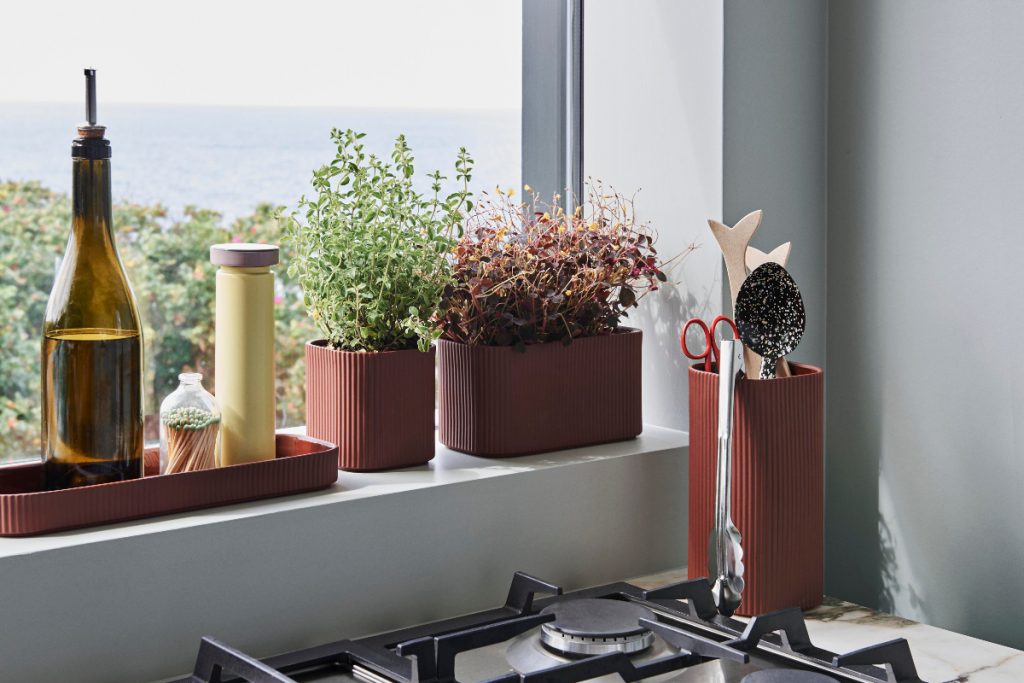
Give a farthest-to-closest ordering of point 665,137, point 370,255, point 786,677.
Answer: point 665,137 < point 370,255 < point 786,677

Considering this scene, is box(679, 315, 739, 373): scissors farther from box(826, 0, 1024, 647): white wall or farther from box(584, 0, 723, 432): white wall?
box(826, 0, 1024, 647): white wall

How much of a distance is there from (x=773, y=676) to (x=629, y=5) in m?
0.85

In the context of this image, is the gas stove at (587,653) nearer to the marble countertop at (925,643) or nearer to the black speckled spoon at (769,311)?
the marble countertop at (925,643)

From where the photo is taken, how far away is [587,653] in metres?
1.02

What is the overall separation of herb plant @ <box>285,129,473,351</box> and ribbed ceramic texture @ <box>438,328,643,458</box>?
0.31 ft

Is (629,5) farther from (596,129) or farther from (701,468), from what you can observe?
(701,468)

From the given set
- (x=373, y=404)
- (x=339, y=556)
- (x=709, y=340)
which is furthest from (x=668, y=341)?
(x=339, y=556)

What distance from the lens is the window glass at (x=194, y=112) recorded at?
1.83 metres

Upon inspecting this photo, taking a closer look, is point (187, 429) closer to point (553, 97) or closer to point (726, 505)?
point (726, 505)

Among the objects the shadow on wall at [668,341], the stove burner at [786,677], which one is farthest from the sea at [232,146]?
the stove burner at [786,677]

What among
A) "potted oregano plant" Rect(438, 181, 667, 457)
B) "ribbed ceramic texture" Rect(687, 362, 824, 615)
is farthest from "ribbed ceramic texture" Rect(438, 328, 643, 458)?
"ribbed ceramic texture" Rect(687, 362, 824, 615)

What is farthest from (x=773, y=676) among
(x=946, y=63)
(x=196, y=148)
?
(x=196, y=148)

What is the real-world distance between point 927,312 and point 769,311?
10.9 inches

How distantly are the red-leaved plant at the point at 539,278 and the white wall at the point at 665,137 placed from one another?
2.4 inches
